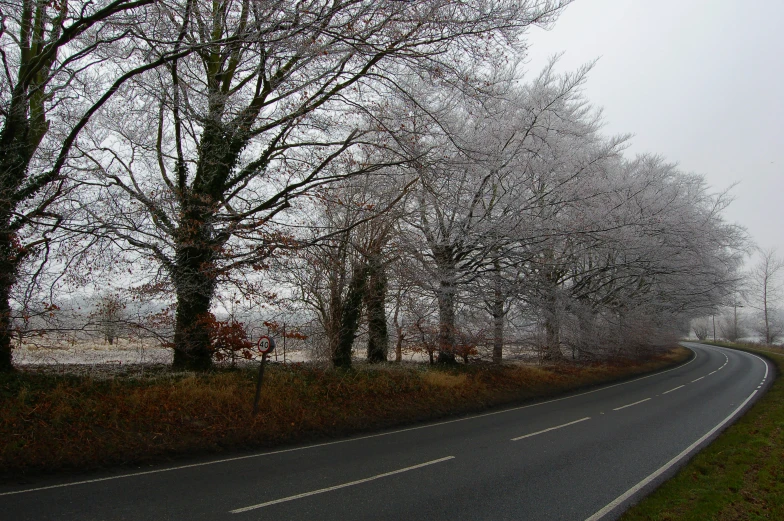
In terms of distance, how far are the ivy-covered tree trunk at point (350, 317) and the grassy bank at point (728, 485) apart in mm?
9678

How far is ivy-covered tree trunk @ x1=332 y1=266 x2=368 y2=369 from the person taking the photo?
15.0m

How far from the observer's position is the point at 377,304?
618 inches

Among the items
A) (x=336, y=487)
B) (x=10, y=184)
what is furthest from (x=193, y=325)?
(x=336, y=487)

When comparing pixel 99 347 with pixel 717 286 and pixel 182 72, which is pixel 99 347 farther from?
pixel 717 286

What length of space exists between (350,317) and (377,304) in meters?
1.02

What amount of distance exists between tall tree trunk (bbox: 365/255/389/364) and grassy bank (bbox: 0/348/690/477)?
2115 millimetres

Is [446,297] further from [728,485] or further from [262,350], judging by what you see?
[728,485]

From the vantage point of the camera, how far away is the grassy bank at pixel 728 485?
549 cm

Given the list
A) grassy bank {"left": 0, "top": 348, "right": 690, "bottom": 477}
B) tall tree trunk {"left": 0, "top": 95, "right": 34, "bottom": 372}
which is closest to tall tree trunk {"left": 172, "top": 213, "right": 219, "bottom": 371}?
grassy bank {"left": 0, "top": 348, "right": 690, "bottom": 477}

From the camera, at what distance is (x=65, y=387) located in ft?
28.0

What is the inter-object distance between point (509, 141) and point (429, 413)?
8.87 m

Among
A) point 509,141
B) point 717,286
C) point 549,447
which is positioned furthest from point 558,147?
point 717,286

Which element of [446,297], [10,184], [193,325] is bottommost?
[193,325]

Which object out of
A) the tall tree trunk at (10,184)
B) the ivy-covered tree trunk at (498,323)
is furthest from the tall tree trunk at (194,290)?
the ivy-covered tree trunk at (498,323)
